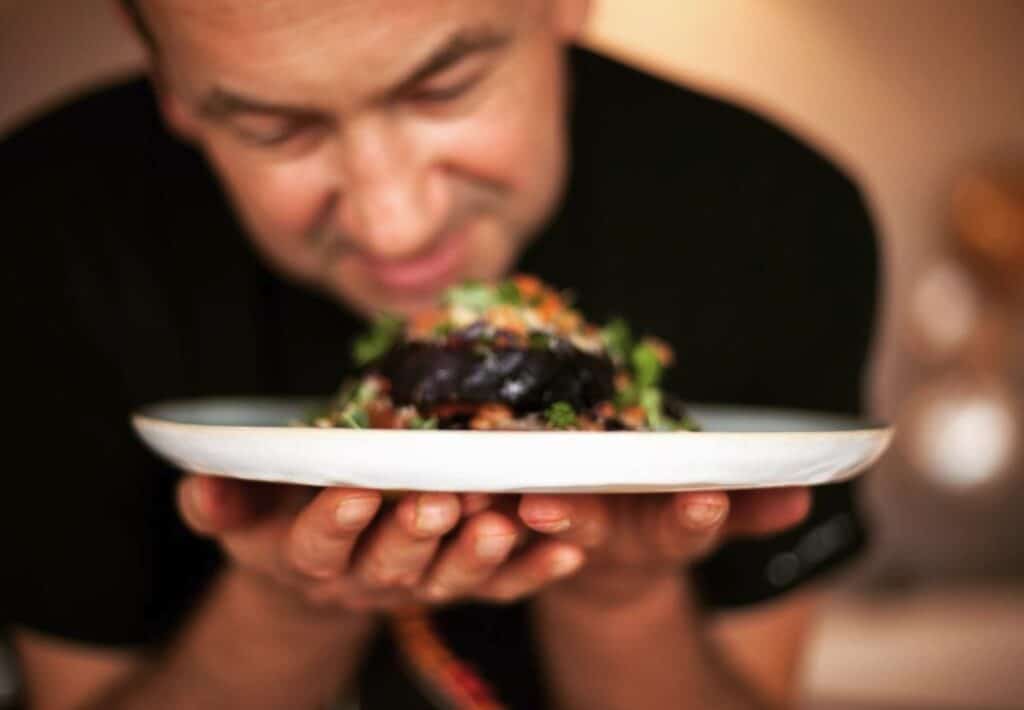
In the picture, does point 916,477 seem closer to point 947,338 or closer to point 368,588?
point 947,338

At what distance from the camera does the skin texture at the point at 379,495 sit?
103 centimetres

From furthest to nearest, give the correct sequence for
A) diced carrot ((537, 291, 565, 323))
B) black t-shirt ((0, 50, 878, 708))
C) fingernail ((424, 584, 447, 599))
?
1. black t-shirt ((0, 50, 878, 708))
2. diced carrot ((537, 291, 565, 323))
3. fingernail ((424, 584, 447, 599))

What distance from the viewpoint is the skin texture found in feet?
3.37

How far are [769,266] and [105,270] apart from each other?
1.21 meters

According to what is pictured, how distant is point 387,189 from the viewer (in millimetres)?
1344

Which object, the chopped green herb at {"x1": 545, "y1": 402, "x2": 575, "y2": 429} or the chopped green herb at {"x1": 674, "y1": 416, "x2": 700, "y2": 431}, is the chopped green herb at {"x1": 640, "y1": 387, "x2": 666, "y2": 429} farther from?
the chopped green herb at {"x1": 545, "y1": 402, "x2": 575, "y2": 429}

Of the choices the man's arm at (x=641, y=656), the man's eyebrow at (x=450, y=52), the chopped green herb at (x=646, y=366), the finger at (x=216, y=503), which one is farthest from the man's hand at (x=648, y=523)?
the man's eyebrow at (x=450, y=52)

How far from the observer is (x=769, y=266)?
1822mm

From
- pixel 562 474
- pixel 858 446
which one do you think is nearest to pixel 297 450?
pixel 562 474

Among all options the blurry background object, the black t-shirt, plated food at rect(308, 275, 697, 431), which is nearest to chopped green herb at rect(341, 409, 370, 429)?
plated food at rect(308, 275, 697, 431)

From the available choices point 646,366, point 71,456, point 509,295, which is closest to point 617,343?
point 646,366

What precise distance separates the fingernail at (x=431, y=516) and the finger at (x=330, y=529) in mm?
44

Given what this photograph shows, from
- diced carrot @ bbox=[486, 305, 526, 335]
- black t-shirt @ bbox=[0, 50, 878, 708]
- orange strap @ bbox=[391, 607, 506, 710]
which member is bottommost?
orange strap @ bbox=[391, 607, 506, 710]

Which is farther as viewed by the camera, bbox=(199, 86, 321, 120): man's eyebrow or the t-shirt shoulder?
the t-shirt shoulder
